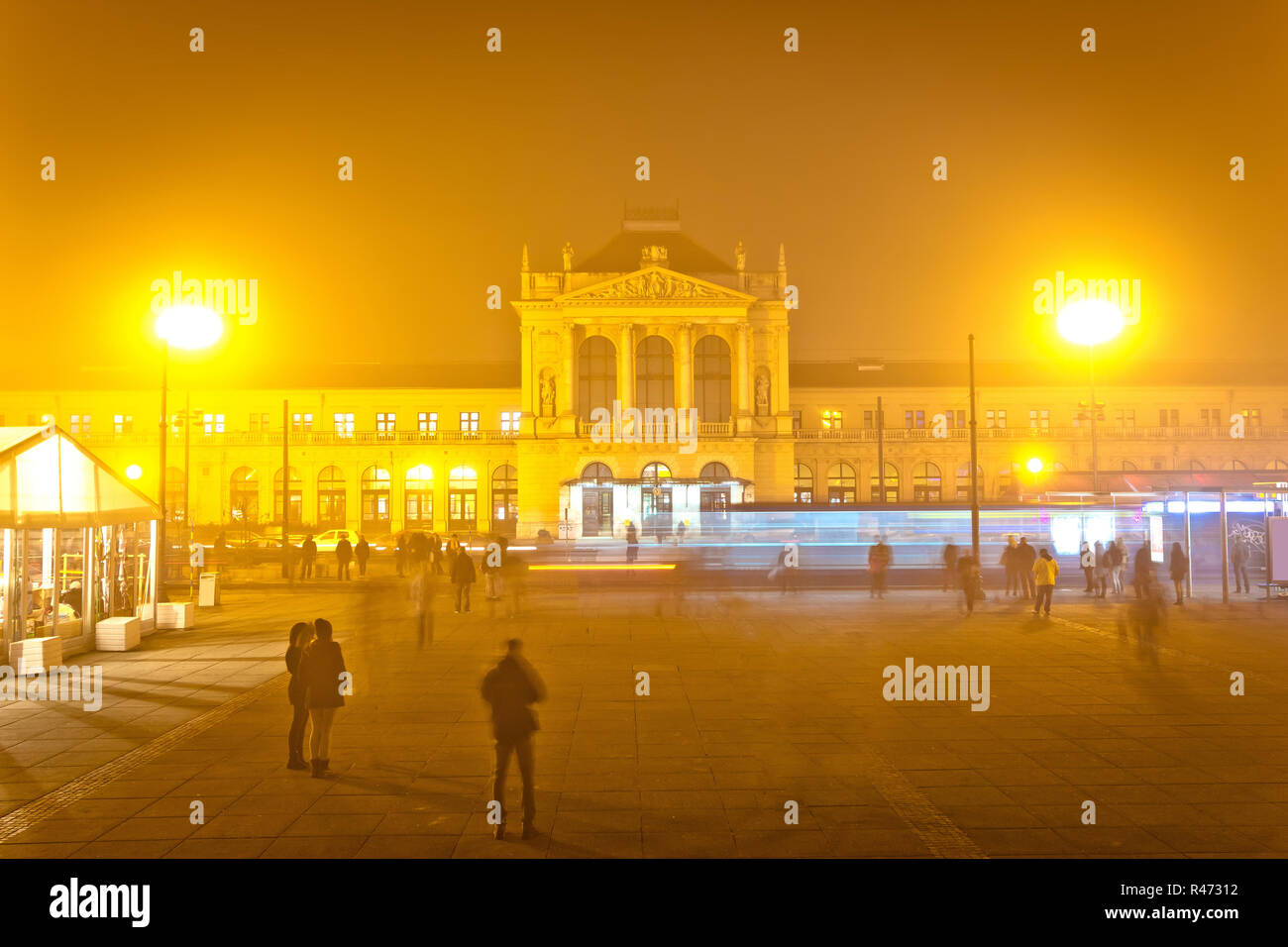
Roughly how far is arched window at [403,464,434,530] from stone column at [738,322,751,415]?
2405 centimetres

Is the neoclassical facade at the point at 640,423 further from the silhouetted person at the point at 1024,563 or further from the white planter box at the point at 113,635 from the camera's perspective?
the white planter box at the point at 113,635

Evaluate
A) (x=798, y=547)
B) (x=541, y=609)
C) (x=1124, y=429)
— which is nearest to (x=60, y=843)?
(x=541, y=609)

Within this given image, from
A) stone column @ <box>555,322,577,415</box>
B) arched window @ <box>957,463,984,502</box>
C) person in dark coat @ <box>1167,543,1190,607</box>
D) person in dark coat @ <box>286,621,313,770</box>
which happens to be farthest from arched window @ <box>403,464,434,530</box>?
person in dark coat @ <box>286,621,313,770</box>

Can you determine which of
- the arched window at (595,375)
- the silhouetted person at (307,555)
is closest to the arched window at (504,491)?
the arched window at (595,375)

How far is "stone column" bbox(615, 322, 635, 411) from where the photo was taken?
6228 centimetres

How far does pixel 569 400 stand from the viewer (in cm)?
6209

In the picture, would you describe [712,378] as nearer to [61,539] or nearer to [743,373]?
[743,373]

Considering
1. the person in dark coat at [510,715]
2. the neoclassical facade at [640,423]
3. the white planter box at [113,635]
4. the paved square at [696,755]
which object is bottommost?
the paved square at [696,755]

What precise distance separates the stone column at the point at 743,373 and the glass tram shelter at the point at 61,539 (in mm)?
46626

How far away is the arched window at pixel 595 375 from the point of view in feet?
208

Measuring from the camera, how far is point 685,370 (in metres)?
62.3

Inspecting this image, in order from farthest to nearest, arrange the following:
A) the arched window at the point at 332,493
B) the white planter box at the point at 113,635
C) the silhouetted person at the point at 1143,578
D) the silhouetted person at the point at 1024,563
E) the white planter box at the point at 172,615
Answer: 1. the arched window at the point at 332,493
2. the silhouetted person at the point at 1024,563
3. the white planter box at the point at 172,615
4. the white planter box at the point at 113,635
5. the silhouetted person at the point at 1143,578

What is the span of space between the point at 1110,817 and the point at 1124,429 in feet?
232

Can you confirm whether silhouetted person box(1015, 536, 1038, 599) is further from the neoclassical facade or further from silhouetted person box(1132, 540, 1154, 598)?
the neoclassical facade
